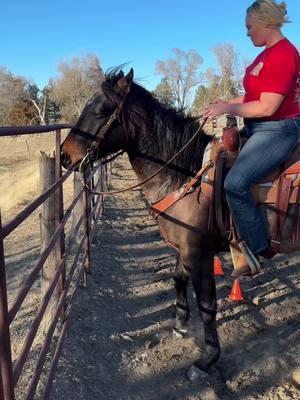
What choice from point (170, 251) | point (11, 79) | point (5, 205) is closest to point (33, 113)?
point (11, 79)

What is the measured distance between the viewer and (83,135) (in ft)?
10.1

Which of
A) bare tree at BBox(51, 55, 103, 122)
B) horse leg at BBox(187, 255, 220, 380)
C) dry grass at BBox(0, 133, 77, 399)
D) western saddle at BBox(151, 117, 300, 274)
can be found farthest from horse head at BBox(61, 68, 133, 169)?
bare tree at BBox(51, 55, 103, 122)

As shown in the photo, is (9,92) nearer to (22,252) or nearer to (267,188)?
(22,252)

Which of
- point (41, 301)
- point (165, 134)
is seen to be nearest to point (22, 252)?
point (41, 301)

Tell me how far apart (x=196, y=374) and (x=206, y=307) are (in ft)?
1.86

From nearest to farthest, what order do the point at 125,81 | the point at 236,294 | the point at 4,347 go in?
the point at 4,347 < the point at 125,81 < the point at 236,294

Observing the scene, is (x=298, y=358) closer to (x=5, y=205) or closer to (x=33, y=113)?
(x=5, y=205)

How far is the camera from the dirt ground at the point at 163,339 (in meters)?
3.18

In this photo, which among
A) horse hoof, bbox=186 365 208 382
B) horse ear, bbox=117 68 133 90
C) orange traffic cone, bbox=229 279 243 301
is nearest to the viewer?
horse ear, bbox=117 68 133 90

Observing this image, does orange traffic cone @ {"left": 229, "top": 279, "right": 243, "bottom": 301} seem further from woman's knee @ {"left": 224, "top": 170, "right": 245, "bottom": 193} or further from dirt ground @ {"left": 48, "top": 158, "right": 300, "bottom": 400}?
woman's knee @ {"left": 224, "top": 170, "right": 245, "bottom": 193}

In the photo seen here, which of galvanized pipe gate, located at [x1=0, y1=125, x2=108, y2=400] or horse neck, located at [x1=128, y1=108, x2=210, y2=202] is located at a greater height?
horse neck, located at [x1=128, y1=108, x2=210, y2=202]

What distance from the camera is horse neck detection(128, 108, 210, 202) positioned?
10.7ft

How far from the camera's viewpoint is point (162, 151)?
329 cm

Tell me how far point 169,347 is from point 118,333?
52 cm
